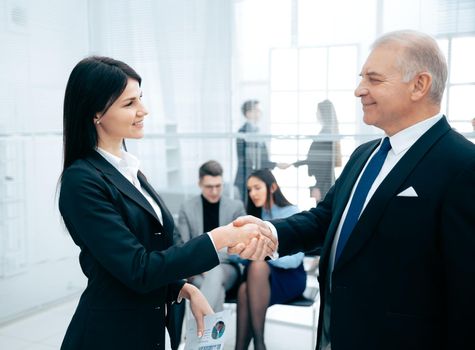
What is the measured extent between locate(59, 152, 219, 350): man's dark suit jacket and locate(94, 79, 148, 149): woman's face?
95 millimetres

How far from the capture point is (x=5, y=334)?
12.6 ft

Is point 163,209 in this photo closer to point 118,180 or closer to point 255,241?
point 118,180

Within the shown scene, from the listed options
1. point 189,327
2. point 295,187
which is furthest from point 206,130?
point 189,327

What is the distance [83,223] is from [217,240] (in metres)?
0.42

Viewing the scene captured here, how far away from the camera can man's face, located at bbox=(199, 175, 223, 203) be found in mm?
3773

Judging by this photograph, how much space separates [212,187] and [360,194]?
7.31ft

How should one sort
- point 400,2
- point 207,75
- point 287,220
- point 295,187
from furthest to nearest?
point 207,75 → point 295,187 → point 400,2 → point 287,220

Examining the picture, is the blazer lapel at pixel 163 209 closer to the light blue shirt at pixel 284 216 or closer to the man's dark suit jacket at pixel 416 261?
the man's dark suit jacket at pixel 416 261

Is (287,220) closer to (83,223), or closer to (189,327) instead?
(189,327)

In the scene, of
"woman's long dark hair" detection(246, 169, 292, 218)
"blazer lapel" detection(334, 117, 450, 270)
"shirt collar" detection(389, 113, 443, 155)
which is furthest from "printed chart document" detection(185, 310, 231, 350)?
"woman's long dark hair" detection(246, 169, 292, 218)

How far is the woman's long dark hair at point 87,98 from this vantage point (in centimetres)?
160

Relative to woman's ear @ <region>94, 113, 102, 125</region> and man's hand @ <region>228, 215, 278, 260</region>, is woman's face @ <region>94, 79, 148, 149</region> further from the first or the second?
man's hand @ <region>228, 215, 278, 260</region>

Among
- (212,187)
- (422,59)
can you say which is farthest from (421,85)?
(212,187)

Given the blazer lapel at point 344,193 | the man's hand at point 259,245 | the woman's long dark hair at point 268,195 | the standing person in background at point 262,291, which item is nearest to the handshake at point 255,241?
the man's hand at point 259,245
